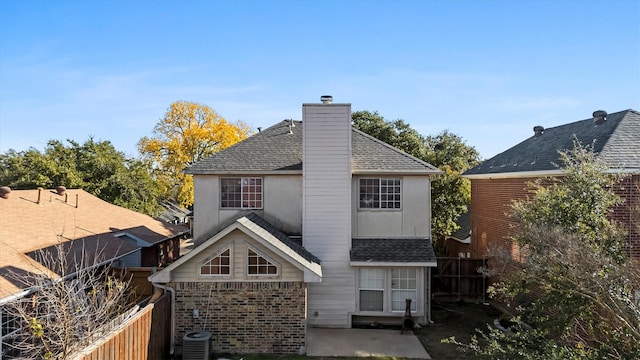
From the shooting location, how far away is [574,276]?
7.48m

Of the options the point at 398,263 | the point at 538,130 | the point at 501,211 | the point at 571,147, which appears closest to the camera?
the point at 398,263

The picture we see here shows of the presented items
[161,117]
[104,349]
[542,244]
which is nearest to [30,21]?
[104,349]

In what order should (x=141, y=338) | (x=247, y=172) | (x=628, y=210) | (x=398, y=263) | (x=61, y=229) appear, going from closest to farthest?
(x=141, y=338)
(x=628, y=210)
(x=398, y=263)
(x=247, y=172)
(x=61, y=229)

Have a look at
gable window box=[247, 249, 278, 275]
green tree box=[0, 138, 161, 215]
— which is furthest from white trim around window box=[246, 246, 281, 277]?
green tree box=[0, 138, 161, 215]

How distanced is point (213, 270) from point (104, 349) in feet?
14.6

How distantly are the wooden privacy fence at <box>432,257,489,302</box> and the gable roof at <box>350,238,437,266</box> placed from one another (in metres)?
3.32

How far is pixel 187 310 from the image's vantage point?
1206 centimetres

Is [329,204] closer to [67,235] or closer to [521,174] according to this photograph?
[521,174]

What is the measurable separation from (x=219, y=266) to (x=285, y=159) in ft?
17.5

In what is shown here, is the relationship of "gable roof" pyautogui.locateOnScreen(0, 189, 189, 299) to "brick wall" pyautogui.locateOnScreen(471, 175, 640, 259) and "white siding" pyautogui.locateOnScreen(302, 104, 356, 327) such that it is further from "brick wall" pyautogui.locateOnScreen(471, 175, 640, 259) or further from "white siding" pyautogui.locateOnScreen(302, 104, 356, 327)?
"brick wall" pyautogui.locateOnScreen(471, 175, 640, 259)

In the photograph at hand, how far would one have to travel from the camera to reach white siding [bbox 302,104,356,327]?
14805 millimetres

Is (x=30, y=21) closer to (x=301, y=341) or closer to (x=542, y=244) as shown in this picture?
(x=301, y=341)

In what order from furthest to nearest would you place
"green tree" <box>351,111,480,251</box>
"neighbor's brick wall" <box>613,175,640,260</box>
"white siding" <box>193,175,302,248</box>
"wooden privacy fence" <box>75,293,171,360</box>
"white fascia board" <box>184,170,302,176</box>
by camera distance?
"green tree" <box>351,111,480,251</box>
"white siding" <box>193,175,302,248</box>
"white fascia board" <box>184,170,302,176</box>
"neighbor's brick wall" <box>613,175,640,260</box>
"wooden privacy fence" <box>75,293,171,360</box>

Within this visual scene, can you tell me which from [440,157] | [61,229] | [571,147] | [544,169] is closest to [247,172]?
[61,229]
